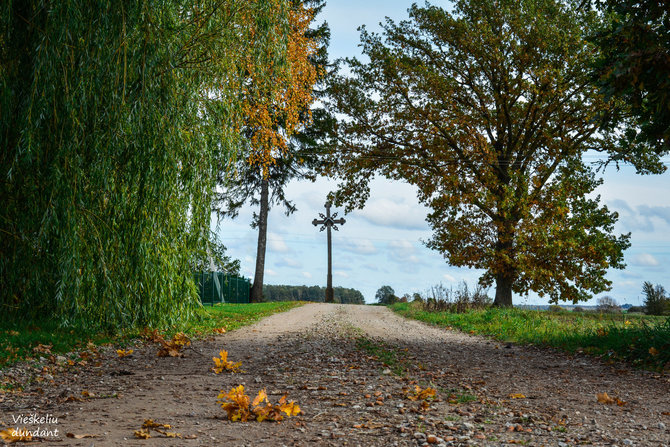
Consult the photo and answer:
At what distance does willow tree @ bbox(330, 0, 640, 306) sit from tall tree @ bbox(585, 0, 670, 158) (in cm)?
903

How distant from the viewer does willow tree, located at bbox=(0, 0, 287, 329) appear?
23.7 ft

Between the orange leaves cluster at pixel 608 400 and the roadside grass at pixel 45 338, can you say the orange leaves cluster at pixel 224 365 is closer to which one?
the roadside grass at pixel 45 338

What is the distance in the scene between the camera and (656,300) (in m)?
20.3

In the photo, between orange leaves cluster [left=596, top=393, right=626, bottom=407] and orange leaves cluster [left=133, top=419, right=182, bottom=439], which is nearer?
orange leaves cluster [left=133, top=419, right=182, bottom=439]

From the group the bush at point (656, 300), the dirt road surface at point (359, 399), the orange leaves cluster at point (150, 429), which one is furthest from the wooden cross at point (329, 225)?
the orange leaves cluster at point (150, 429)

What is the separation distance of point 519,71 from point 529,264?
6.93m

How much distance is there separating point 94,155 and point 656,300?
855 inches

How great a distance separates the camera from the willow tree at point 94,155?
23.7ft

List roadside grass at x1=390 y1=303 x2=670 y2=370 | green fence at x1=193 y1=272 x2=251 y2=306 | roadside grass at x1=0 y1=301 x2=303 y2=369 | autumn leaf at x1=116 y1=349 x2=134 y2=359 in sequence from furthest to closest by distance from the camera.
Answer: green fence at x1=193 y1=272 x2=251 y2=306, roadside grass at x1=390 y1=303 x2=670 y2=370, autumn leaf at x1=116 y1=349 x2=134 y2=359, roadside grass at x1=0 y1=301 x2=303 y2=369

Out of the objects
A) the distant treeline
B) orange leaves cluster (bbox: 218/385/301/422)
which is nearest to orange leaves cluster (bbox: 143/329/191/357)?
orange leaves cluster (bbox: 218/385/301/422)

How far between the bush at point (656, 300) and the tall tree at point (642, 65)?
15310mm

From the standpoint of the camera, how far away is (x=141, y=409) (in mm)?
4477

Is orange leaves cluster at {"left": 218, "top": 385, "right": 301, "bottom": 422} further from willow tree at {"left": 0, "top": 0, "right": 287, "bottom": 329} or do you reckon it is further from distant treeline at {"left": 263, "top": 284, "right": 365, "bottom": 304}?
distant treeline at {"left": 263, "top": 284, "right": 365, "bottom": 304}

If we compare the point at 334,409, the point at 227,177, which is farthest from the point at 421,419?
the point at 227,177
